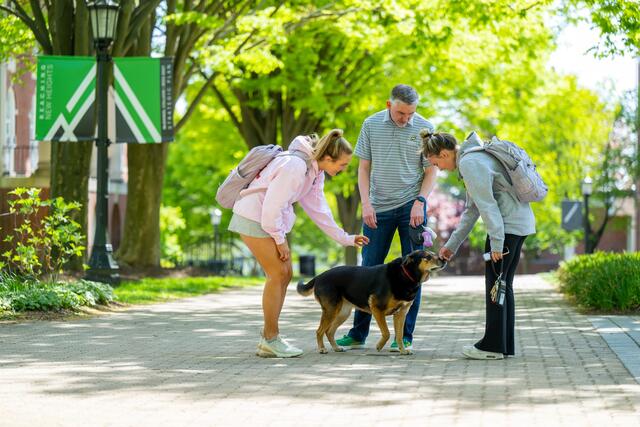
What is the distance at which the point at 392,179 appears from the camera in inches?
399

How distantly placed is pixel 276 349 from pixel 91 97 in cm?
976

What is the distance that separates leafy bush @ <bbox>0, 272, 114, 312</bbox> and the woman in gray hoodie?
5.58 meters

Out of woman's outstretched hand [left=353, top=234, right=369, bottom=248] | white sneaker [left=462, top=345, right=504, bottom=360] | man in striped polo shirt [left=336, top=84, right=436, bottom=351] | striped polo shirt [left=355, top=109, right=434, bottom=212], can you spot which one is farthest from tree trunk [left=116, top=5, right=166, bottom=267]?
white sneaker [left=462, top=345, right=504, bottom=360]

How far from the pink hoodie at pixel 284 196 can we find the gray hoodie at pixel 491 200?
0.97m

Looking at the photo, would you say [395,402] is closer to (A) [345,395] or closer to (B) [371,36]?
(A) [345,395]

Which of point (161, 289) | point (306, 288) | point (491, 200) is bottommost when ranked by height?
point (161, 289)

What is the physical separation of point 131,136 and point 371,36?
8207 millimetres

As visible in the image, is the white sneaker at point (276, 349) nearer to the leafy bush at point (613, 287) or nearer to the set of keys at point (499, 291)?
the set of keys at point (499, 291)

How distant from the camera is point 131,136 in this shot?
1834 centimetres

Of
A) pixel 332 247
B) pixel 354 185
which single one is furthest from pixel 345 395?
pixel 332 247

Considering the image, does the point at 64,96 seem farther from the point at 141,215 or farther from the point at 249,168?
the point at 249,168

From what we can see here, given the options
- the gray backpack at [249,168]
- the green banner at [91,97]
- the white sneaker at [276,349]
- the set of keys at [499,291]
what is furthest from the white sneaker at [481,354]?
Answer: the green banner at [91,97]

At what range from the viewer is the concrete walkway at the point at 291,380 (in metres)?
6.46

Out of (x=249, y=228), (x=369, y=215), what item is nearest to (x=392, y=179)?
(x=369, y=215)
